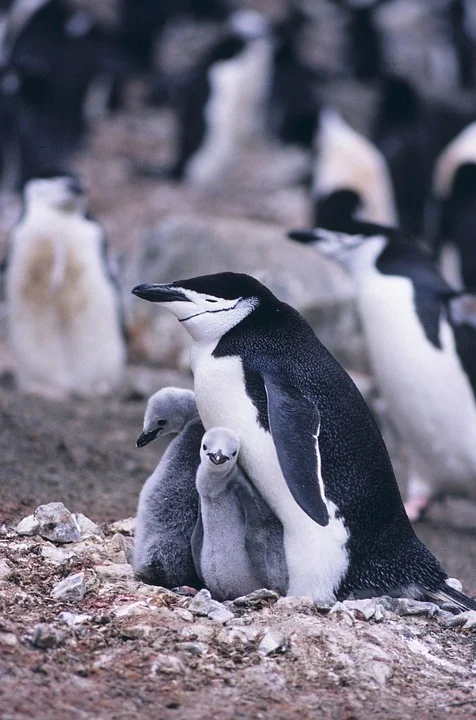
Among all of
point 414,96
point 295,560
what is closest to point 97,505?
point 295,560

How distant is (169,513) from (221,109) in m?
11.1

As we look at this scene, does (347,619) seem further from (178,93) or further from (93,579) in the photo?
(178,93)

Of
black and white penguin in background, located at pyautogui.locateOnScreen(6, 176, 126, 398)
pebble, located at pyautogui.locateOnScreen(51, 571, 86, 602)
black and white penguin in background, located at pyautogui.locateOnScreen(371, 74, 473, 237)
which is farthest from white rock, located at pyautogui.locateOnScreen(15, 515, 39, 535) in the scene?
black and white penguin in background, located at pyautogui.locateOnScreen(371, 74, 473, 237)

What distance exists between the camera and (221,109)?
14414 millimetres

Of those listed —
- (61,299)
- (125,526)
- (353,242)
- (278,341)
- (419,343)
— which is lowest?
(125,526)

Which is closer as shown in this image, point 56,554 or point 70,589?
point 70,589

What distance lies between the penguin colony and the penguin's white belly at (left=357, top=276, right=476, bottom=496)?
11 millimetres

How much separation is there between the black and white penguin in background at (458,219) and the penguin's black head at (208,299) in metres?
5.68

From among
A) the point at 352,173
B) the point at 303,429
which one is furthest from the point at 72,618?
the point at 352,173

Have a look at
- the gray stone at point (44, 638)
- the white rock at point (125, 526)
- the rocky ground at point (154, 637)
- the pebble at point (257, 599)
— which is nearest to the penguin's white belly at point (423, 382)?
the rocky ground at point (154, 637)

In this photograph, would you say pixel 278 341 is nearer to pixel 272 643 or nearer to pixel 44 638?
Result: pixel 272 643

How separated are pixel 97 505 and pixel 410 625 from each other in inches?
70.3

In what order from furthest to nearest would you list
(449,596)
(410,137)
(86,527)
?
(410,137) < (86,527) < (449,596)

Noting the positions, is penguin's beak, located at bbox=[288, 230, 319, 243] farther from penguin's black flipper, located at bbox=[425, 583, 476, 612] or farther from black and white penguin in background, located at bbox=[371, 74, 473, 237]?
black and white penguin in background, located at bbox=[371, 74, 473, 237]
